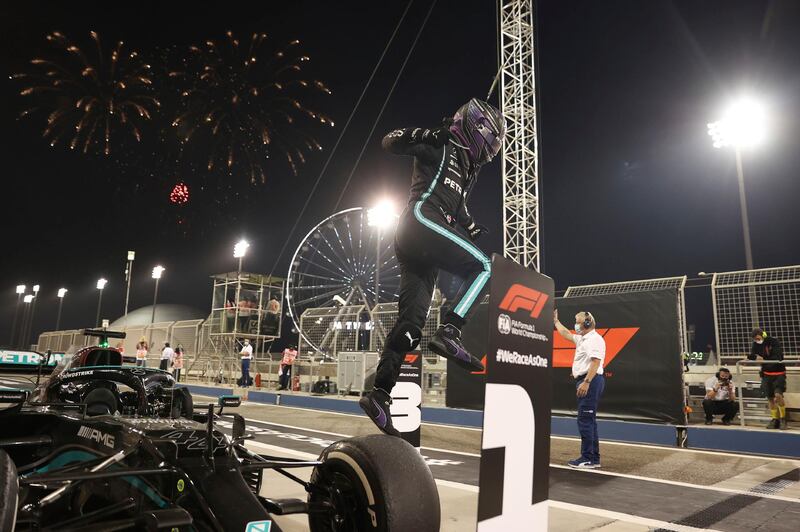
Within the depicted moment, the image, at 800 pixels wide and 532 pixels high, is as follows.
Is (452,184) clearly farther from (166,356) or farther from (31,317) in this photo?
(31,317)

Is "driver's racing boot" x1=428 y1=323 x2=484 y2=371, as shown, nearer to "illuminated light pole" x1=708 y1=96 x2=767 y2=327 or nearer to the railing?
the railing

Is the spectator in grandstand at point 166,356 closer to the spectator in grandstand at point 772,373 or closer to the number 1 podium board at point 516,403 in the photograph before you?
the spectator in grandstand at point 772,373

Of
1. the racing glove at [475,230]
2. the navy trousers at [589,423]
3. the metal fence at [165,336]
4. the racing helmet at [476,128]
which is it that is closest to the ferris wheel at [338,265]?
the metal fence at [165,336]

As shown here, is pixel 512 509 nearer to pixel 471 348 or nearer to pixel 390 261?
pixel 471 348

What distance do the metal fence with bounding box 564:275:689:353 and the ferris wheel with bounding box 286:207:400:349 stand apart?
14.7 meters

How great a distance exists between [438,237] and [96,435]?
2106 millimetres

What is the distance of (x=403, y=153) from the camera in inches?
114

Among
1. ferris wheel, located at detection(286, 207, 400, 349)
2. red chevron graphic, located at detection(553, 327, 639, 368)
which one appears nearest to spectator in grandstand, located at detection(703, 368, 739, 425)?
red chevron graphic, located at detection(553, 327, 639, 368)

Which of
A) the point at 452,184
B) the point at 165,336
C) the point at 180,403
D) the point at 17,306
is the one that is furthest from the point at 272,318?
the point at 17,306

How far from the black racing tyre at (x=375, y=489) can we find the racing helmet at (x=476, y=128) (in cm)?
156

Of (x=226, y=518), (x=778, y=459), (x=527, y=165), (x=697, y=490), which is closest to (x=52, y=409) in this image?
(x=226, y=518)

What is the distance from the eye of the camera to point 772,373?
871 centimetres

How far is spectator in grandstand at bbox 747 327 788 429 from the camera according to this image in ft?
27.8

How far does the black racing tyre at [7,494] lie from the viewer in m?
1.69
